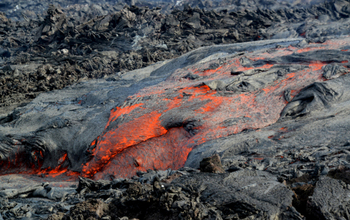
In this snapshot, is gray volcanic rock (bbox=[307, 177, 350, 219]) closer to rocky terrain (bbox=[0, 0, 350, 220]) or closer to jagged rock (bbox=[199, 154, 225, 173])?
rocky terrain (bbox=[0, 0, 350, 220])

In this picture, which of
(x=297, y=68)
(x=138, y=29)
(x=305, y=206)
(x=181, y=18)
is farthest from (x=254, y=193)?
(x=181, y=18)

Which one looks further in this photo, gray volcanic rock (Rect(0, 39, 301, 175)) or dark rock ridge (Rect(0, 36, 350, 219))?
gray volcanic rock (Rect(0, 39, 301, 175))

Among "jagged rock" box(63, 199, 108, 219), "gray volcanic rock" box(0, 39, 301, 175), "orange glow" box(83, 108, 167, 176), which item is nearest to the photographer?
"jagged rock" box(63, 199, 108, 219)

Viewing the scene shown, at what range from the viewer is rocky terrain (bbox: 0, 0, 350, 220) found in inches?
119

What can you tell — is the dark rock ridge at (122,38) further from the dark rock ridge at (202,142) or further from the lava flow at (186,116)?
the lava flow at (186,116)

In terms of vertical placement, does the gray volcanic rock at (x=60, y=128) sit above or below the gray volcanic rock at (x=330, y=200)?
above

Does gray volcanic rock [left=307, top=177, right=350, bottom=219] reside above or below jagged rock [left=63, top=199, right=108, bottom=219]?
below

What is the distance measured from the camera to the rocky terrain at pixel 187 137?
3035 mm

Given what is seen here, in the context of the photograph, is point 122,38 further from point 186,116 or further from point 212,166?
point 212,166

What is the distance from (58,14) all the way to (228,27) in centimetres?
1158

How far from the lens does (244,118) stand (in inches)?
227

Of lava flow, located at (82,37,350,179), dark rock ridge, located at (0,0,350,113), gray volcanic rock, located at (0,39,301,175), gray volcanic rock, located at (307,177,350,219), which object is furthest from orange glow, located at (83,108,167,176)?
dark rock ridge, located at (0,0,350,113)

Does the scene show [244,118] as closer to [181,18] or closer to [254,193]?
[254,193]

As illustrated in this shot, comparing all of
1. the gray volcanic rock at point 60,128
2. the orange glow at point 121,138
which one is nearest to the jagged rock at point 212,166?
the gray volcanic rock at point 60,128
